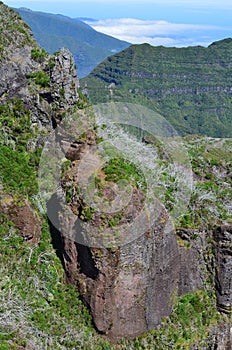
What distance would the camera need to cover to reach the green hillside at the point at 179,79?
176m

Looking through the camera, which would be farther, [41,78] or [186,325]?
[41,78]

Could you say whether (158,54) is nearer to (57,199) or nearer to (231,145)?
(231,145)

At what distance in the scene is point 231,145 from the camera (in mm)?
43250

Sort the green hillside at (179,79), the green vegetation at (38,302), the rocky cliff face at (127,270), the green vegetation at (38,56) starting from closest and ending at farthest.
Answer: the green vegetation at (38,302) < the rocky cliff face at (127,270) < the green vegetation at (38,56) < the green hillside at (179,79)

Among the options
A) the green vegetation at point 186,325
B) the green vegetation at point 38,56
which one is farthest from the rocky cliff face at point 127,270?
the green vegetation at point 38,56

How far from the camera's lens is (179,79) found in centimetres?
18700

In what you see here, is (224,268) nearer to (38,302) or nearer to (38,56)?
(38,302)

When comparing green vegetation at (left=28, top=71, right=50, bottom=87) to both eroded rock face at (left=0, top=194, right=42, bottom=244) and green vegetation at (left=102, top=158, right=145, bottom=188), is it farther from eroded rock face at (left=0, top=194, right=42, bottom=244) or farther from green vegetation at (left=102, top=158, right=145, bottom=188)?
eroded rock face at (left=0, top=194, right=42, bottom=244)

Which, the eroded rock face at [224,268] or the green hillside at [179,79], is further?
the green hillside at [179,79]

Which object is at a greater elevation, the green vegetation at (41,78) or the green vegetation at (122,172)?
the green vegetation at (41,78)

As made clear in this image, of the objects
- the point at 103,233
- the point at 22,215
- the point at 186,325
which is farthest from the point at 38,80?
the point at 186,325

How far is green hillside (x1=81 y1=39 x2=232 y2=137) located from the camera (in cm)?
17588

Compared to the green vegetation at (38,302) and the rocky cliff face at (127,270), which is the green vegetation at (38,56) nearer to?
the rocky cliff face at (127,270)

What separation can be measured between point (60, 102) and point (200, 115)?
162193 mm
